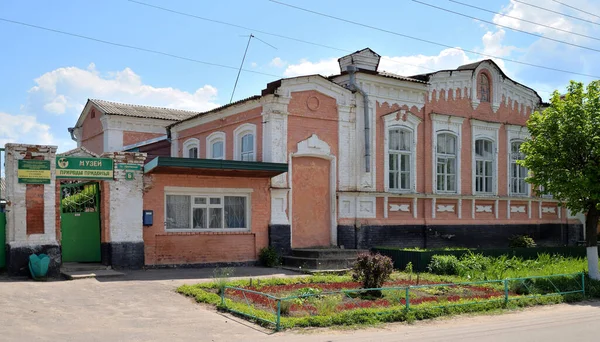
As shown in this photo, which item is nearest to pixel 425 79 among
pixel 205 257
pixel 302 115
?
pixel 302 115

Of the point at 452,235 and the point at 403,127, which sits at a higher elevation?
the point at 403,127

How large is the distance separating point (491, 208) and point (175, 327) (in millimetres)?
17051

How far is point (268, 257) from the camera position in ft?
59.8

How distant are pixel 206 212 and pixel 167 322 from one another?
785cm

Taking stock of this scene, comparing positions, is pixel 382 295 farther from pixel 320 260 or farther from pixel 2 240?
pixel 2 240

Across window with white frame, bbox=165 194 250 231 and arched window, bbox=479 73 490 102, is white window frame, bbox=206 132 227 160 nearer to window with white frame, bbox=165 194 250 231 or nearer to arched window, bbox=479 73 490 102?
window with white frame, bbox=165 194 250 231

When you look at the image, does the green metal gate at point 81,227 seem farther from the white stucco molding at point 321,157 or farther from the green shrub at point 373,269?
the green shrub at point 373,269

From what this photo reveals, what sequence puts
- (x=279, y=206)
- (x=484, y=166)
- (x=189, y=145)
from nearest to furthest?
(x=279, y=206) < (x=484, y=166) < (x=189, y=145)

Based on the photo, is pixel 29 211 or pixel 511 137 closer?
pixel 29 211

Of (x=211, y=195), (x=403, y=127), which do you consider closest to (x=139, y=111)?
(x=211, y=195)

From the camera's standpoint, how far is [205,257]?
57.9 feet

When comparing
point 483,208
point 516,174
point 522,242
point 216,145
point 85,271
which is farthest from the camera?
point 516,174

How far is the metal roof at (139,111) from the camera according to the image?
27.0 meters

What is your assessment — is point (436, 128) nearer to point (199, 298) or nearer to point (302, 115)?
point (302, 115)
